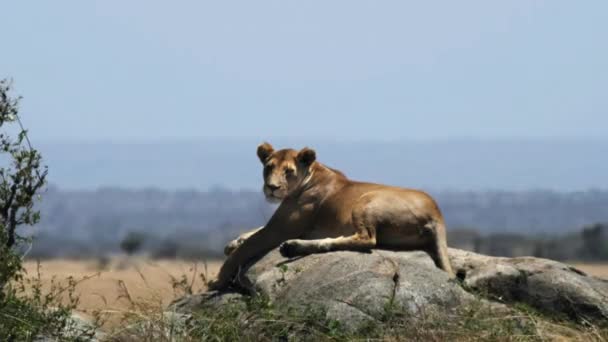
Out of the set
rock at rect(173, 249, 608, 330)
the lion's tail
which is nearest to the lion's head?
rock at rect(173, 249, 608, 330)

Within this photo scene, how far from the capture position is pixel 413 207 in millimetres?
14875

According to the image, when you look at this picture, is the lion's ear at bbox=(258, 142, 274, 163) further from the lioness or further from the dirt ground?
the dirt ground

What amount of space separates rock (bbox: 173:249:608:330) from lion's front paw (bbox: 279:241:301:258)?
7 cm

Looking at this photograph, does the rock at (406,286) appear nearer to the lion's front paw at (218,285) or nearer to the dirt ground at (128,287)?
the lion's front paw at (218,285)

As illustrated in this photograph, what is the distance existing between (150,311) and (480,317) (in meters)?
2.88

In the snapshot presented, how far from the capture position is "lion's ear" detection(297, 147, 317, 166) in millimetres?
15336

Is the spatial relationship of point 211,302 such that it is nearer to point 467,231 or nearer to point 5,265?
point 5,265

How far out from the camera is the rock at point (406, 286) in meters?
13.5

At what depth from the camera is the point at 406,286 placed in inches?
538

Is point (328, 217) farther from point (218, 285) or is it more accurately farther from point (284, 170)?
point (218, 285)

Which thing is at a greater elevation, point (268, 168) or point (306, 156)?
point (306, 156)

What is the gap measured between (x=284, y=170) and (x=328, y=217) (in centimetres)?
61

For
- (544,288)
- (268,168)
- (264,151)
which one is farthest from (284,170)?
(544,288)

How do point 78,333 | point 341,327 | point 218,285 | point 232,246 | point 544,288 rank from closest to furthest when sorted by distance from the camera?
point 341,327 < point 78,333 < point 544,288 < point 218,285 < point 232,246
